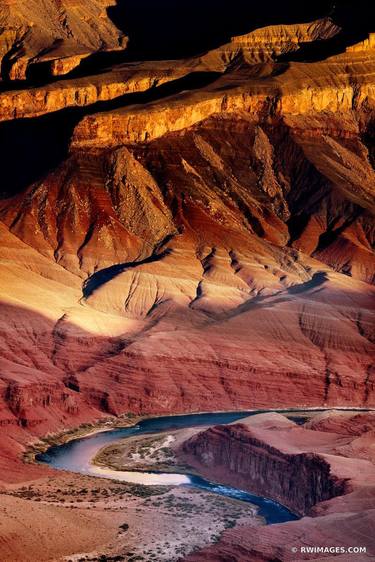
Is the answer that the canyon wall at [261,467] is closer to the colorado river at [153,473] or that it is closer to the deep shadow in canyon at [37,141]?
the colorado river at [153,473]

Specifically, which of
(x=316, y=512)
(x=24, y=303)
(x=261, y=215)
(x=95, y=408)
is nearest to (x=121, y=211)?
(x=261, y=215)

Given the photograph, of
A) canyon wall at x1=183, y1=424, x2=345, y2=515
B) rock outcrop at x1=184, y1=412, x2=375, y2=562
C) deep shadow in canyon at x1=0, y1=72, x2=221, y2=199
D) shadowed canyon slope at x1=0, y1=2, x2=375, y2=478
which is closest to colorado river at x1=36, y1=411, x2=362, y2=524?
canyon wall at x1=183, y1=424, x2=345, y2=515

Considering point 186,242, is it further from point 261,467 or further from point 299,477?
point 299,477

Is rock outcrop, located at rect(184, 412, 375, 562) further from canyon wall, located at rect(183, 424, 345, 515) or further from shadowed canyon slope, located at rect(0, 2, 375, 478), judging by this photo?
shadowed canyon slope, located at rect(0, 2, 375, 478)

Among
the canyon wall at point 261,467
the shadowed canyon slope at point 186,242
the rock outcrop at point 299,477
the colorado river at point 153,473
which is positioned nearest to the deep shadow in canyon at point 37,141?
the shadowed canyon slope at point 186,242

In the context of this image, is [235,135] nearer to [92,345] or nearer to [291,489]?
[92,345]
